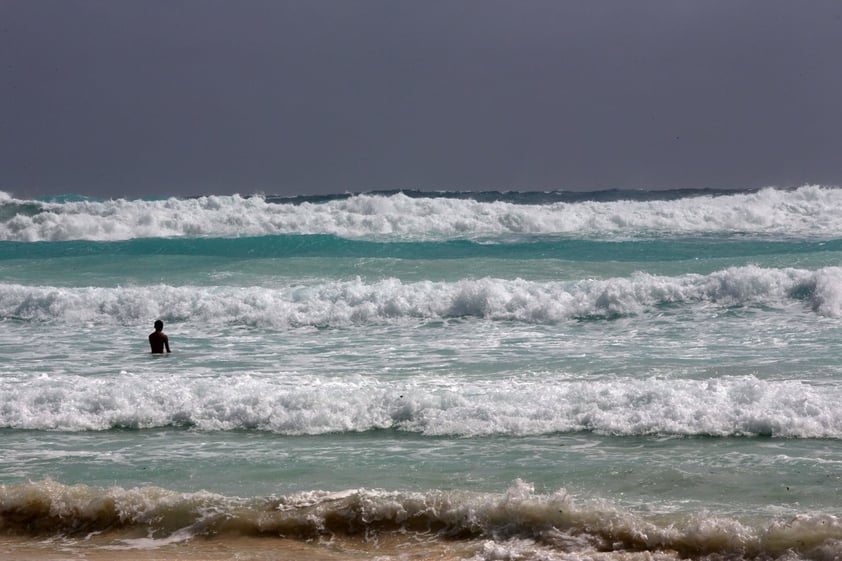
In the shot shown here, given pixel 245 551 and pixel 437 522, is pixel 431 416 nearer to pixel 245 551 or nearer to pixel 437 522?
pixel 437 522

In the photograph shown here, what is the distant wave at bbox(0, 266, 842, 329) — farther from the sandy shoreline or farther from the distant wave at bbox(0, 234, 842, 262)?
the sandy shoreline

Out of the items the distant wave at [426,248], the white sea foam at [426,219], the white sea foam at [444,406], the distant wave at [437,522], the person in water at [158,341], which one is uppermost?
the white sea foam at [426,219]

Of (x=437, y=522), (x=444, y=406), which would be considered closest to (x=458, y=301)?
(x=444, y=406)

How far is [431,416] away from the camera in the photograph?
955 centimetres

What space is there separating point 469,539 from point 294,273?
16.5m

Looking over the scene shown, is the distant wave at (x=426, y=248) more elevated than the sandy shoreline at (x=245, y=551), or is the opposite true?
the distant wave at (x=426, y=248)

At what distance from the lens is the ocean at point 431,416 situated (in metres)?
6.64

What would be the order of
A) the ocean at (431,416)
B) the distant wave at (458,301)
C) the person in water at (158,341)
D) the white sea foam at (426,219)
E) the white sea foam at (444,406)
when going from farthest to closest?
the white sea foam at (426,219)
the distant wave at (458,301)
the person in water at (158,341)
the white sea foam at (444,406)
the ocean at (431,416)

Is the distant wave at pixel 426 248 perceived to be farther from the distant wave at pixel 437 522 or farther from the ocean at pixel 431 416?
the distant wave at pixel 437 522

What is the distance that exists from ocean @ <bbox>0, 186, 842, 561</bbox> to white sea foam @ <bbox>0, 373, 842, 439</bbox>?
1.2 inches

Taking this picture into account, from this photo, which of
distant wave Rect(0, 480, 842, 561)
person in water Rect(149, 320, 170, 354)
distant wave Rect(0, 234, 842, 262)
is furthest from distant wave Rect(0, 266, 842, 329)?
distant wave Rect(0, 480, 842, 561)

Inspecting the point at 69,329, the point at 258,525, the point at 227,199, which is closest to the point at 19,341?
the point at 69,329

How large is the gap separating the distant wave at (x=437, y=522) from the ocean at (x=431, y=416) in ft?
0.05

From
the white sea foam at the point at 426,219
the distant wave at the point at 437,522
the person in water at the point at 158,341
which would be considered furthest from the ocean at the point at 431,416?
the white sea foam at the point at 426,219
